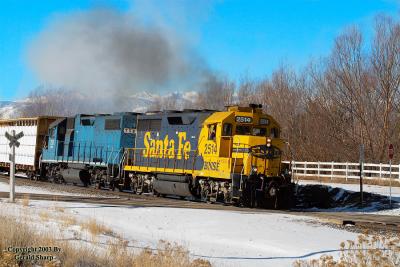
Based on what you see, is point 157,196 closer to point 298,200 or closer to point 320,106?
point 298,200

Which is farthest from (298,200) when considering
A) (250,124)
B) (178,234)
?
(178,234)

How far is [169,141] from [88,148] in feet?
23.2

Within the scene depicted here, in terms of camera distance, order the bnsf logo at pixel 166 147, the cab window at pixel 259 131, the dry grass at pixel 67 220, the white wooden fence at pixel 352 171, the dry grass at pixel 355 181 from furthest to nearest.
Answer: the white wooden fence at pixel 352 171, the dry grass at pixel 355 181, the bnsf logo at pixel 166 147, the cab window at pixel 259 131, the dry grass at pixel 67 220

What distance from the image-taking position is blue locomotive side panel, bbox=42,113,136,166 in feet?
81.0

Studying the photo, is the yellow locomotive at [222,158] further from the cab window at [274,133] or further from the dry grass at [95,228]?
the dry grass at [95,228]

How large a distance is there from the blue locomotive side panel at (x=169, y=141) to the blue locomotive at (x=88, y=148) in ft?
3.34

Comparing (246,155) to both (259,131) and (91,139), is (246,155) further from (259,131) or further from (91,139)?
(91,139)

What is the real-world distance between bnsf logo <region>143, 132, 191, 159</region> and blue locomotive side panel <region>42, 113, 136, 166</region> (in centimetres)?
184

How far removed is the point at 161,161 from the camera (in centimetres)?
2186

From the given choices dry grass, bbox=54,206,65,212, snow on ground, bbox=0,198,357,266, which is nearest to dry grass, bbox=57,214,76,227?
snow on ground, bbox=0,198,357,266

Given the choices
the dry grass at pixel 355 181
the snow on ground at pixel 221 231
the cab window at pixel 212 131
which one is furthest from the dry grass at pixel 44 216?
the dry grass at pixel 355 181

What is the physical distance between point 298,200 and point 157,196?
21.0ft

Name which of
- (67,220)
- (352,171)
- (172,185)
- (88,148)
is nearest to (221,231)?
(67,220)

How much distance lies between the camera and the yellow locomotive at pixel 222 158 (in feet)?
60.4
